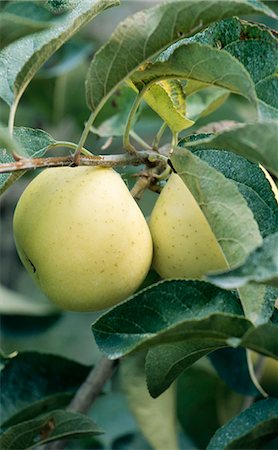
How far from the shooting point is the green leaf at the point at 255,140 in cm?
62

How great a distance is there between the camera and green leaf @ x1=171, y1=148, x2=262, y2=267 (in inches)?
27.5

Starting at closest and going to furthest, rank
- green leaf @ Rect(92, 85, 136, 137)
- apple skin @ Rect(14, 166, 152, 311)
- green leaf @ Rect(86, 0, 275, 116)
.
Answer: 1. green leaf @ Rect(86, 0, 275, 116)
2. apple skin @ Rect(14, 166, 152, 311)
3. green leaf @ Rect(92, 85, 136, 137)


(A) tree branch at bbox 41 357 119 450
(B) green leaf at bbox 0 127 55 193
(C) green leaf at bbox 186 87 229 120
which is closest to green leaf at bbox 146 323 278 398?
(B) green leaf at bbox 0 127 55 193

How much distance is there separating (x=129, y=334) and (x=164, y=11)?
0.90 feet

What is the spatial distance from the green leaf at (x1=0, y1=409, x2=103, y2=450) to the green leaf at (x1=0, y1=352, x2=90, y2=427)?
18 centimetres

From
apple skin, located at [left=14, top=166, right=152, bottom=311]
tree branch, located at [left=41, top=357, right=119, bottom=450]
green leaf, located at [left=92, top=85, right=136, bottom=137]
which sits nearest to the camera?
apple skin, located at [left=14, top=166, right=152, bottom=311]

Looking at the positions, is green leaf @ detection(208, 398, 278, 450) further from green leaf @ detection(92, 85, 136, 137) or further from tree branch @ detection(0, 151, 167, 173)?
green leaf @ detection(92, 85, 136, 137)

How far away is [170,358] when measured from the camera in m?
0.78

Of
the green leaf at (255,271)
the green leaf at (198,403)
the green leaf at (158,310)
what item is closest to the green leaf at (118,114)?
the green leaf at (198,403)

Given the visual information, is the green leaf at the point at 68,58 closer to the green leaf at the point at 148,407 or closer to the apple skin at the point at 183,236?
the green leaf at the point at 148,407

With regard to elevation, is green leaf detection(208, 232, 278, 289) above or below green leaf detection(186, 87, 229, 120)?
above

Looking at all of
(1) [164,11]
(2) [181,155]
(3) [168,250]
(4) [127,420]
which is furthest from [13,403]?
(1) [164,11]

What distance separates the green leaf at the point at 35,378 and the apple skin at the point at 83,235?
37 centimetres

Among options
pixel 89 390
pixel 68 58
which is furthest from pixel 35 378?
pixel 68 58
